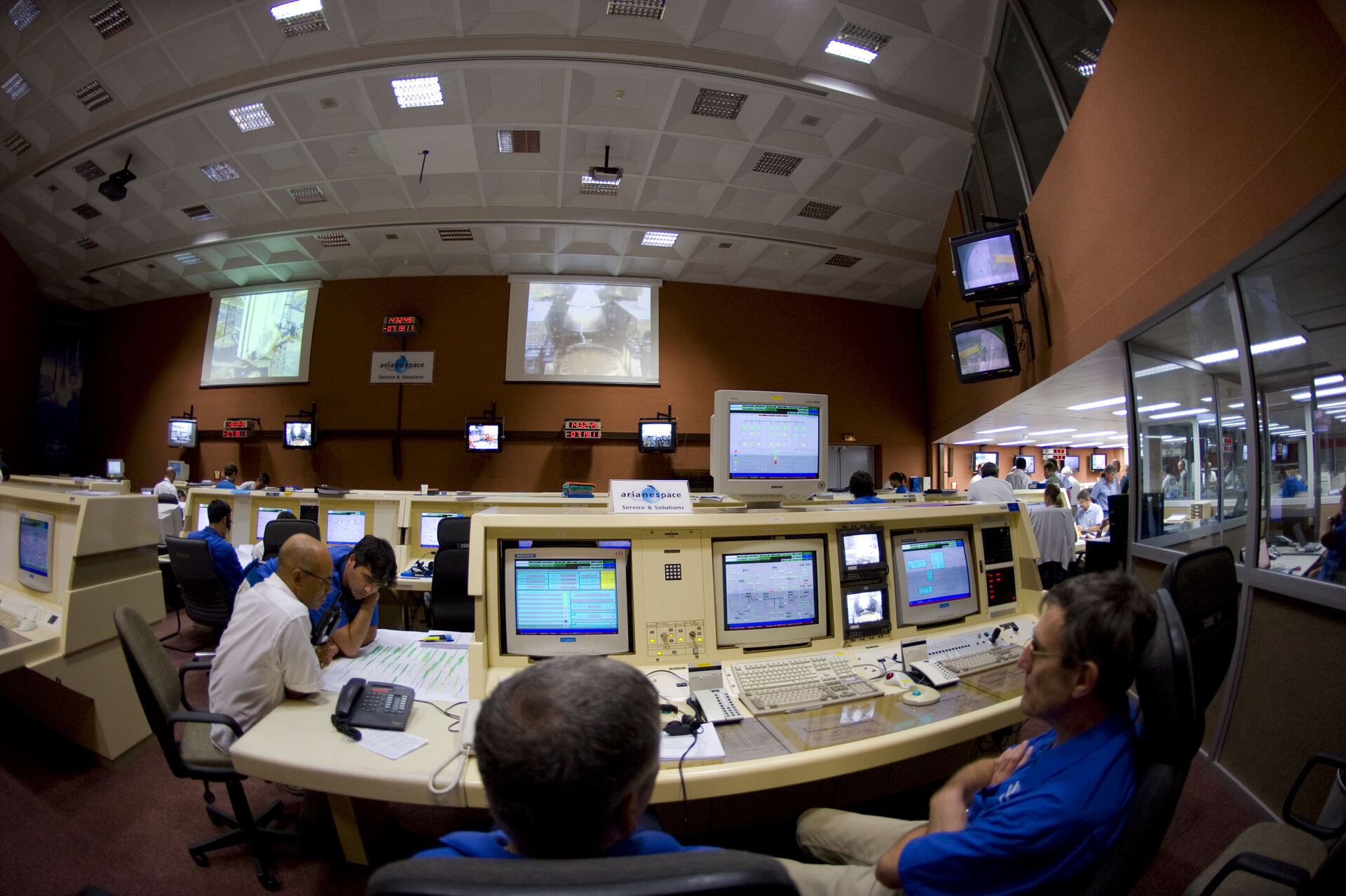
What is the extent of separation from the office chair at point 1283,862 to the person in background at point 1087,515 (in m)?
5.90

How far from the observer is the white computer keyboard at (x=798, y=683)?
1.53 meters

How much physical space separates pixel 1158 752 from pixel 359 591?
7.98 feet

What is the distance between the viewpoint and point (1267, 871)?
3.34 feet

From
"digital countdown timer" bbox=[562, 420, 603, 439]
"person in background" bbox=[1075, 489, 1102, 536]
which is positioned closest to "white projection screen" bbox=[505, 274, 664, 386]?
"digital countdown timer" bbox=[562, 420, 603, 439]

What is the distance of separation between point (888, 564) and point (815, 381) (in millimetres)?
6415

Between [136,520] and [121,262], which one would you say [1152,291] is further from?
[121,262]

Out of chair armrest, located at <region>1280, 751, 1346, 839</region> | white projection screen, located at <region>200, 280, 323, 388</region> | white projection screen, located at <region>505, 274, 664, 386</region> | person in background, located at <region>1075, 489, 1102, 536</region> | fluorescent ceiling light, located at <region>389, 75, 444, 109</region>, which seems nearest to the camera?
chair armrest, located at <region>1280, 751, 1346, 839</region>

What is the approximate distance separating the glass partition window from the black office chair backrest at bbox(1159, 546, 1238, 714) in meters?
1.40

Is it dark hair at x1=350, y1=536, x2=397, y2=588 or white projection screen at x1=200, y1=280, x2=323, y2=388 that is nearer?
dark hair at x1=350, y1=536, x2=397, y2=588

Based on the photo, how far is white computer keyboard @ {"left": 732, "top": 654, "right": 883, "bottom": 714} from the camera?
5.02ft

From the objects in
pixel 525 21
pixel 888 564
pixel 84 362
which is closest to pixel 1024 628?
pixel 888 564

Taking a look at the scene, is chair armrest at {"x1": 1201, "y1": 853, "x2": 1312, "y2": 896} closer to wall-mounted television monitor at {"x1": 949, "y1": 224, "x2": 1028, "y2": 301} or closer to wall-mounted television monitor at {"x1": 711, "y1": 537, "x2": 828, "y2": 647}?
wall-mounted television monitor at {"x1": 711, "y1": 537, "x2": 828, "y2": 647}

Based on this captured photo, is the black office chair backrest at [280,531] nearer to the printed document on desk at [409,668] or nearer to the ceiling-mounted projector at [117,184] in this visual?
the printed document on desk at [409,668]

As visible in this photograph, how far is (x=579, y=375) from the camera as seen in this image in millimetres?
7422
